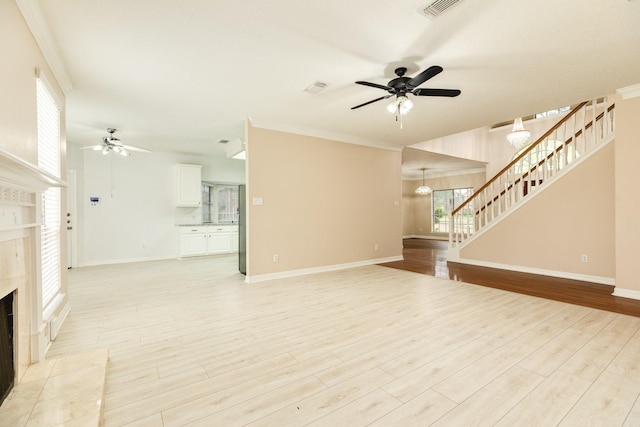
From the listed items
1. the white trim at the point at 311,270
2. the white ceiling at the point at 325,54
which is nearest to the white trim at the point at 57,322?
the white trim at the point at 311,270

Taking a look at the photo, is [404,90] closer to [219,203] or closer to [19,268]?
[19,268]

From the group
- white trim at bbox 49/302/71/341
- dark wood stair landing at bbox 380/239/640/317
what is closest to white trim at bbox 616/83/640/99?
dark wood stair landing at bbox 380/239/640/317

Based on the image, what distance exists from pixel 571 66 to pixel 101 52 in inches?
192

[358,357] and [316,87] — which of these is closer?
[358,357]

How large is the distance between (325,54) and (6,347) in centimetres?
327

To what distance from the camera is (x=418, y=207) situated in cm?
1202

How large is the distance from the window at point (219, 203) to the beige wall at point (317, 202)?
12.5 ft

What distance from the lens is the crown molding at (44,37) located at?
6.55 feet

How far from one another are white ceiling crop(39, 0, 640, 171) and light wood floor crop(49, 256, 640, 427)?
2727 mm

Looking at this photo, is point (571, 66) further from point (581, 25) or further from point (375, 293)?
point (375, 293)

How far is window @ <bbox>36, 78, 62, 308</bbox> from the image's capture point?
8.27ft

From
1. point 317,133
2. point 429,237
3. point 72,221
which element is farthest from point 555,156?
point 72,221

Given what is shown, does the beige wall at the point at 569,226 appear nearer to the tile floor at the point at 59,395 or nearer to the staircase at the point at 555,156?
the staircase at the point at 555,156

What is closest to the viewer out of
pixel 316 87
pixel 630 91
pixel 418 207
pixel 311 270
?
pixel 316 87
